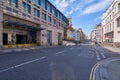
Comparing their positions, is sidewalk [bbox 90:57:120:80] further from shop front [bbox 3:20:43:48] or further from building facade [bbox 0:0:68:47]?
shop front [bbox 3:20:43:48]

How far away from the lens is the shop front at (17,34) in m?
27.6

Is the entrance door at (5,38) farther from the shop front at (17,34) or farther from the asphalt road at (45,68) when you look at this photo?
the asphalt road at (45,68)

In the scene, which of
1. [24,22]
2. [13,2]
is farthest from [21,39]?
[13,2]

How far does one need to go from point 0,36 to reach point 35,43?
1572cm

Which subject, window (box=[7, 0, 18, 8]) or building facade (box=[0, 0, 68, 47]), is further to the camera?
window (box=[7, 0, 18, 8])

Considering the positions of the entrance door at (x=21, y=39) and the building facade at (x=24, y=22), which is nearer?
the building facade at (x=24, y=22)

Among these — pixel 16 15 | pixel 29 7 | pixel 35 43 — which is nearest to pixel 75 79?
pixel 16 15

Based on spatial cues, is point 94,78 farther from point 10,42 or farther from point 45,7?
point 45,7

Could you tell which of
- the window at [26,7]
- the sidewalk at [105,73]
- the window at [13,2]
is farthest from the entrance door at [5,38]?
the sidewalk at [105,73]

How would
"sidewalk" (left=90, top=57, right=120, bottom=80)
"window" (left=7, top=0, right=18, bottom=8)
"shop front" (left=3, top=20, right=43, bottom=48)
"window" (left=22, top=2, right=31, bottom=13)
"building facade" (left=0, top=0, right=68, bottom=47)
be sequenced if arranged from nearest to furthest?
1. "sidewalk" (left=90, top=57, right=120, bottom=80)
2. "building facade" (left=0, top=0, right=68, bottom=47)
3. "window" (left=7, top=0, right=18, bottom=8)
4. "shop front" (left=3, top=20, right=43, bottom=48)
5. "window" (left=22, top=2, right=31, bottom=13)

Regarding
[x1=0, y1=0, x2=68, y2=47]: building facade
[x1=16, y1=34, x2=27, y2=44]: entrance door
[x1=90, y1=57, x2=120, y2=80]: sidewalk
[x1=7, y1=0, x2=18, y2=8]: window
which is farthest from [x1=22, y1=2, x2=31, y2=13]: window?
[x1=90, y1=57, x2=120, y2=80]: sidewalk

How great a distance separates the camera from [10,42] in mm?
29781

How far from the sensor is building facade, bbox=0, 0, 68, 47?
85.7 ft

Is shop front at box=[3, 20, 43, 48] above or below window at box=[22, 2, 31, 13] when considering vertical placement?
below
